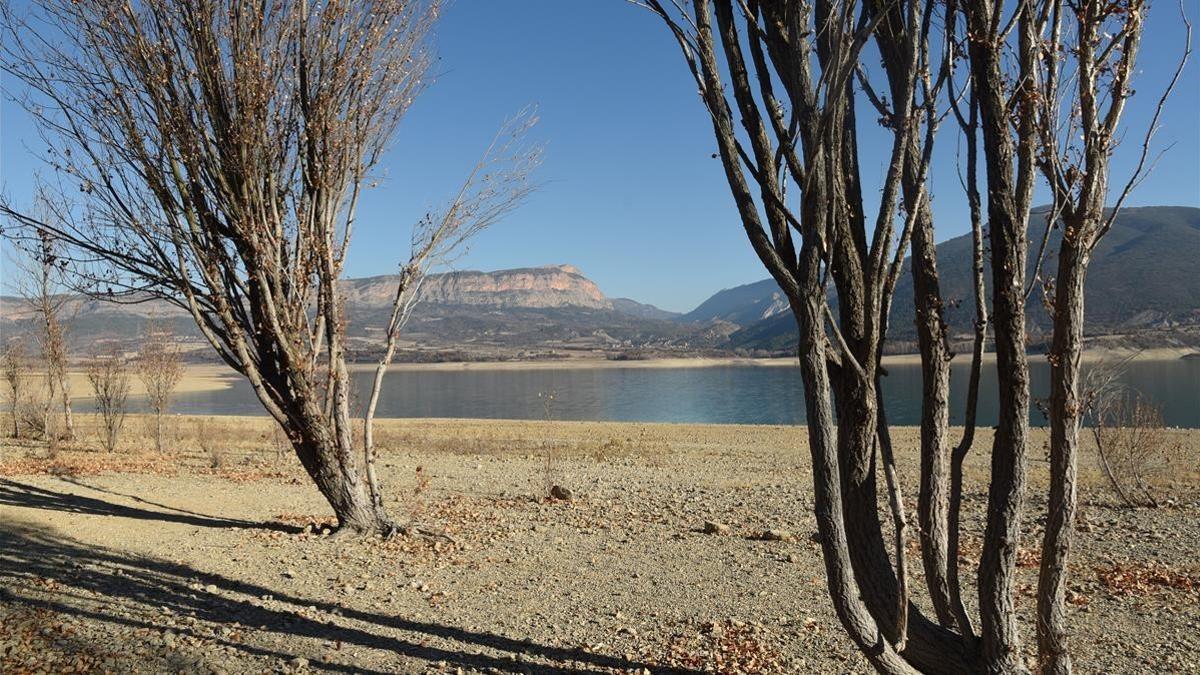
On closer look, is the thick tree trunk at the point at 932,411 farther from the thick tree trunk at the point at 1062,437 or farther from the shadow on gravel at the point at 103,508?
the shadow on gravel at the point at 103,508

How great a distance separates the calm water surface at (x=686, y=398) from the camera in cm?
4153

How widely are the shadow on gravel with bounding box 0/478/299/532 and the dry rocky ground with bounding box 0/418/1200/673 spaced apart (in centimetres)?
4

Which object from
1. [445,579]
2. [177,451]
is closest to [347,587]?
[445,579]

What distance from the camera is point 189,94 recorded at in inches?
273

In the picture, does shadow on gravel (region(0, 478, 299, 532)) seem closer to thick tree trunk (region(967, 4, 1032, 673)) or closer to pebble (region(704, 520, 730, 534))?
pebble (region(704, 520, 730, 534))

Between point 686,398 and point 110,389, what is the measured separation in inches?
1858

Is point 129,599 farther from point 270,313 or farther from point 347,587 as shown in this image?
point 270,313

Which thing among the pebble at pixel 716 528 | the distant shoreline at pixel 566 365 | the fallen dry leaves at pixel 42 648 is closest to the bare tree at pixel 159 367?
the fallen dry leaves at pixel 42 648

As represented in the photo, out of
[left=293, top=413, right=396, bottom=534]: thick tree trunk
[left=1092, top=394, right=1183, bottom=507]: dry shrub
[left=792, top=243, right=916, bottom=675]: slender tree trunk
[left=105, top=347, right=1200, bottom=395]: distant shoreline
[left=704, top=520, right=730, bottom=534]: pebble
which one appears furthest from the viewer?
[left=105, top=347, right=1200, bottom=395]: distant shoreline

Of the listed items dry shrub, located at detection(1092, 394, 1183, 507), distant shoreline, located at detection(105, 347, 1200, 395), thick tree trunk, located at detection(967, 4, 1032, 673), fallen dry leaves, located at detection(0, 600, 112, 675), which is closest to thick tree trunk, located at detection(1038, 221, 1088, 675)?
thick tree trunk, located at detection(967, 4, 1032, 673)

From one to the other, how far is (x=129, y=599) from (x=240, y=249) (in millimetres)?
3334

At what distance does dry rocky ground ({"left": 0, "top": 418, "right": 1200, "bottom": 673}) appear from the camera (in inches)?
179

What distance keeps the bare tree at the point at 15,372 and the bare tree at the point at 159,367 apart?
2941 millimetres

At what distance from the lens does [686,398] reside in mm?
60531
